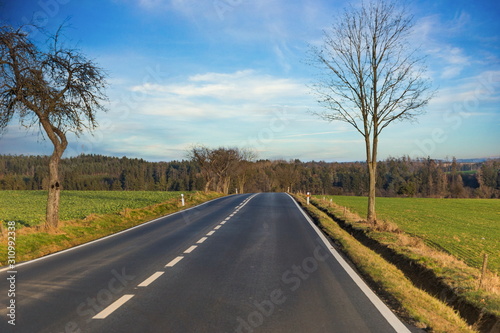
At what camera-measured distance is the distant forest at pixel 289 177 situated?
4916 inches

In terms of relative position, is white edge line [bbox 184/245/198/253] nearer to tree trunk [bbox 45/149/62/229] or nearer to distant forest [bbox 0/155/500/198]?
tree trunk [bbox 45/149/62/229]

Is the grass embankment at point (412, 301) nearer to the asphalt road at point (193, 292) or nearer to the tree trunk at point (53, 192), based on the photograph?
the asphalt road at point (193, 292)

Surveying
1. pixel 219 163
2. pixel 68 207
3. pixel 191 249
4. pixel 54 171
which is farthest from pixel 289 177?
pixel 191 249

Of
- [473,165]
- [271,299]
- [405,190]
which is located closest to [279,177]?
[405,190]

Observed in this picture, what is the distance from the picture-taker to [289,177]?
126 meters

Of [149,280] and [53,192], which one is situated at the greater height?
[53,192]

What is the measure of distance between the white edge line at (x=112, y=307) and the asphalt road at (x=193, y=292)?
0.01 meters

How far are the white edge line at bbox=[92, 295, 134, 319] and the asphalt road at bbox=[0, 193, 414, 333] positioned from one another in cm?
1

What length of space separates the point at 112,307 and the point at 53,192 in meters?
11.4

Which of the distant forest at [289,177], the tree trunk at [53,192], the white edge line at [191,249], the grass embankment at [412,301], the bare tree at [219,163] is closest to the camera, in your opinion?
the grass embankment at [412,301]

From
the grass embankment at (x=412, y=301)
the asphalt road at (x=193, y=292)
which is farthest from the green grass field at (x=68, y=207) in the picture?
the grass embankment at (x=412, y=301)

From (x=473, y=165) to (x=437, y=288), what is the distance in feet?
612

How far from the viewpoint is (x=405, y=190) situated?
331 ft

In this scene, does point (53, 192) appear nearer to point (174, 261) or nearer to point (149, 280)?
point (174, 261)
